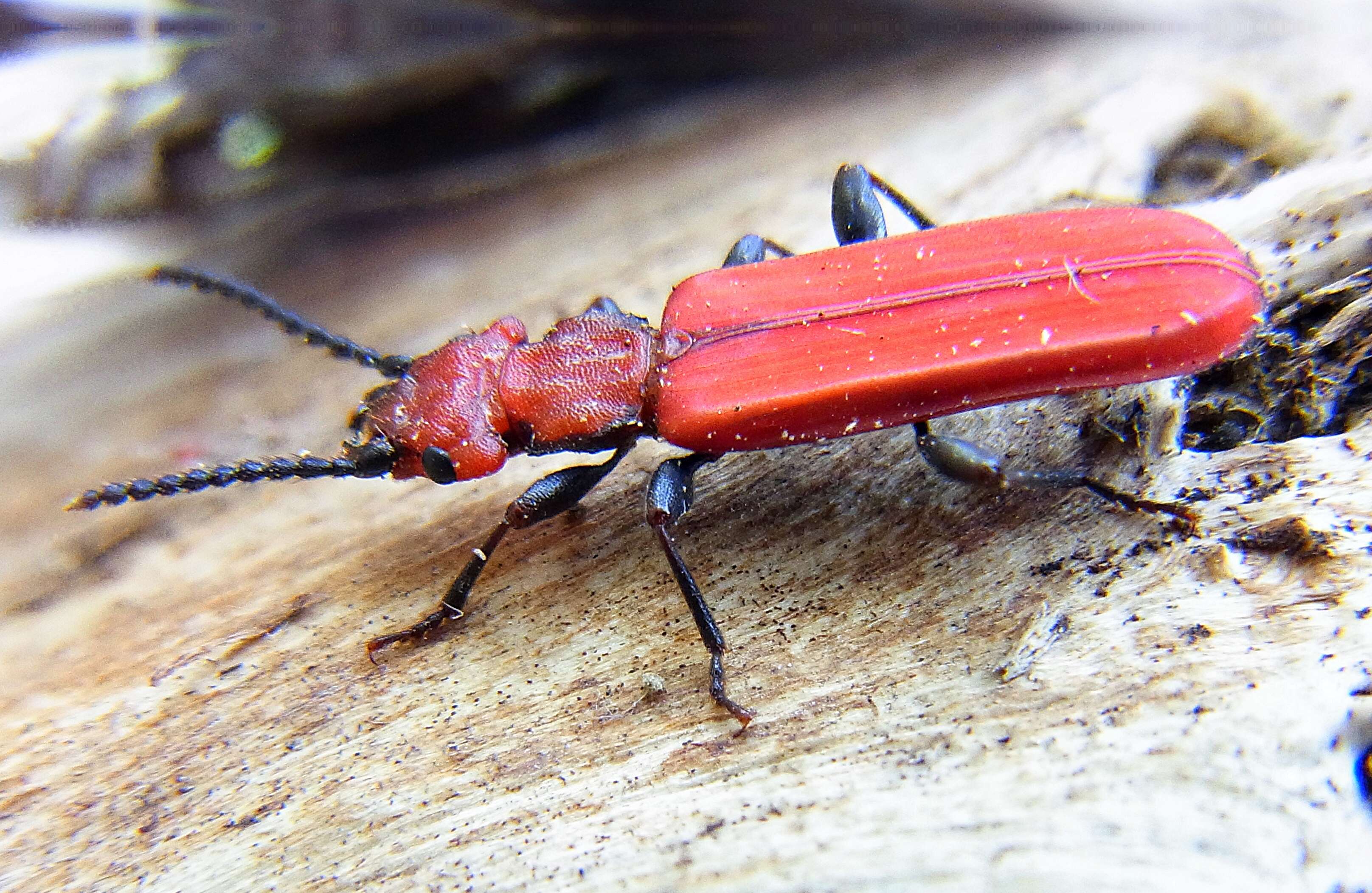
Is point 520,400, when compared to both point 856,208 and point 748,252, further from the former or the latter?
point 856,208

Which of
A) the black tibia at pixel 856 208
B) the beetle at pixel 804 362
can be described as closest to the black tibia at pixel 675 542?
the beetle at pixel 804 362

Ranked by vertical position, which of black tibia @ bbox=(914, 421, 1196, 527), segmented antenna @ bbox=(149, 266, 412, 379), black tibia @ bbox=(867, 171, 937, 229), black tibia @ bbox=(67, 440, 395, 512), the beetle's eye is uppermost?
segmented antenna @ bbox=(149, 266, 412, 379)

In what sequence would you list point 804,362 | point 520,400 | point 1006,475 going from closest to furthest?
point 1006,475 < point 804,362 < point 520,400

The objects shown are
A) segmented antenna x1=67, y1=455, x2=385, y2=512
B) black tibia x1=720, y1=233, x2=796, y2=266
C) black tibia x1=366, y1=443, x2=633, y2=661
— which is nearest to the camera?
black tibia x1=366, y1=443, x2=633, y2=661

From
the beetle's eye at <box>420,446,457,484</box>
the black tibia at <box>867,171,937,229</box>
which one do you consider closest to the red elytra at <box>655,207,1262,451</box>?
the black tibia at <box>867,171,937,229</box>

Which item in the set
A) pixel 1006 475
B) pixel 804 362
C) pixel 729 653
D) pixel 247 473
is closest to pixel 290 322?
pixel 247 473

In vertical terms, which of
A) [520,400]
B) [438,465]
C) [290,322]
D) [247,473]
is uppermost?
[290,322]

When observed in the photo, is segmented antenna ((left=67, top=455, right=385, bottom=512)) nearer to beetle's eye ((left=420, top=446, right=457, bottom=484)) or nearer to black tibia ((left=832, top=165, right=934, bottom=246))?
beetle's eye ((left=420, top=446, right=457, bottom=484))
